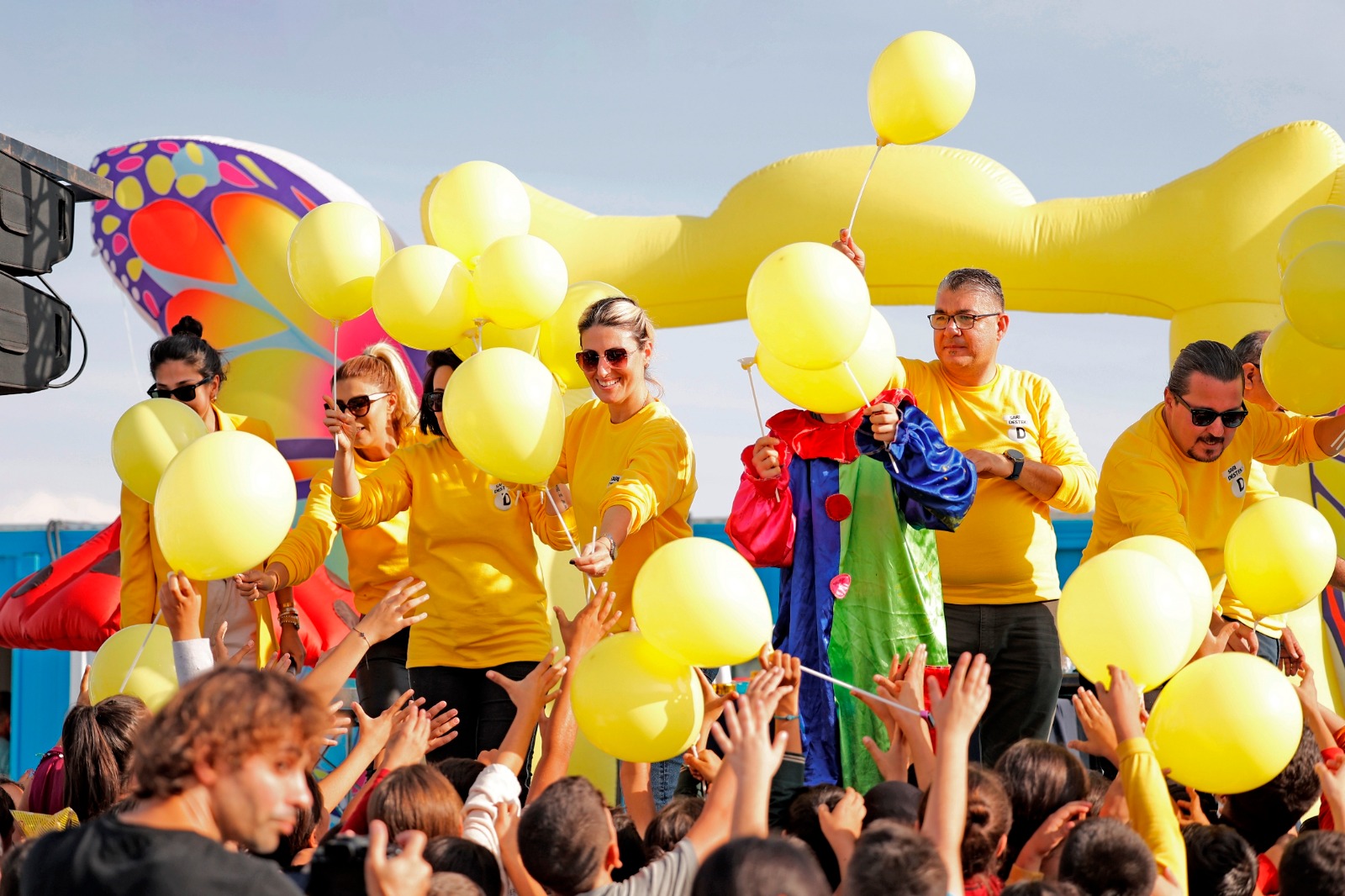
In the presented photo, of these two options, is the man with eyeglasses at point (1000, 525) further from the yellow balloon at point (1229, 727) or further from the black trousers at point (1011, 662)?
the yellow balloon at point (1229, 727)

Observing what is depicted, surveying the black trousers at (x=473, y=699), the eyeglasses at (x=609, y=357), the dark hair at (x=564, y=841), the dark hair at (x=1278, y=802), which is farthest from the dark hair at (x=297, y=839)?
the dark hair at (x=1278, y=802)

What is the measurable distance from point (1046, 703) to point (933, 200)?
2318 millimetres

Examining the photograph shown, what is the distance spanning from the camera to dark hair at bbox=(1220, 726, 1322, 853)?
8.98 feet

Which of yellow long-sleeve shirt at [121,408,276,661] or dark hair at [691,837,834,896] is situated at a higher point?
yellow long-sleeve shirt at [121,408,276,661]

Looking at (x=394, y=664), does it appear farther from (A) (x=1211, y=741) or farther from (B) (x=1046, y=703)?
(A) (x=1211, y=741)

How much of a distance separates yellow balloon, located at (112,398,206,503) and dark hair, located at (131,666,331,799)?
2.03 metres

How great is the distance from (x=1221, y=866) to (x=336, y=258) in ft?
8.68

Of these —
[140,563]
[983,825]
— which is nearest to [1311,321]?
[983,825]

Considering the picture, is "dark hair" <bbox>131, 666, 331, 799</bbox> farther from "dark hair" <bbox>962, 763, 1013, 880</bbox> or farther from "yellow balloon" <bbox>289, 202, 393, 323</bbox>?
"yellow balloon" <bbox>289, 202, 393, 323</bbox>

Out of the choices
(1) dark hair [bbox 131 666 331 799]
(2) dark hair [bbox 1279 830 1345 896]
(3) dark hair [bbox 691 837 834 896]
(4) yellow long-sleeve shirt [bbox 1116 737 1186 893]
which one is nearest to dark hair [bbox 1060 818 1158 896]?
(4) yellow long-sleeve shirt [bbox 1116 737 1186 893]

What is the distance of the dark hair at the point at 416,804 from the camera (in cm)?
233

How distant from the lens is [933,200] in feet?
16.8

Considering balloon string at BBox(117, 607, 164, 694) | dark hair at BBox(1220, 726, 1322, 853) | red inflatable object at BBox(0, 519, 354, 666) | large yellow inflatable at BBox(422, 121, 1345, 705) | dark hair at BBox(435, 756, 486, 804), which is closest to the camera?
dark hair at BBox(1220, 726, 1322, 853)

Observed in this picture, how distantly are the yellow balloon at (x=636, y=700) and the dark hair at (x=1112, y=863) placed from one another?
868mm
